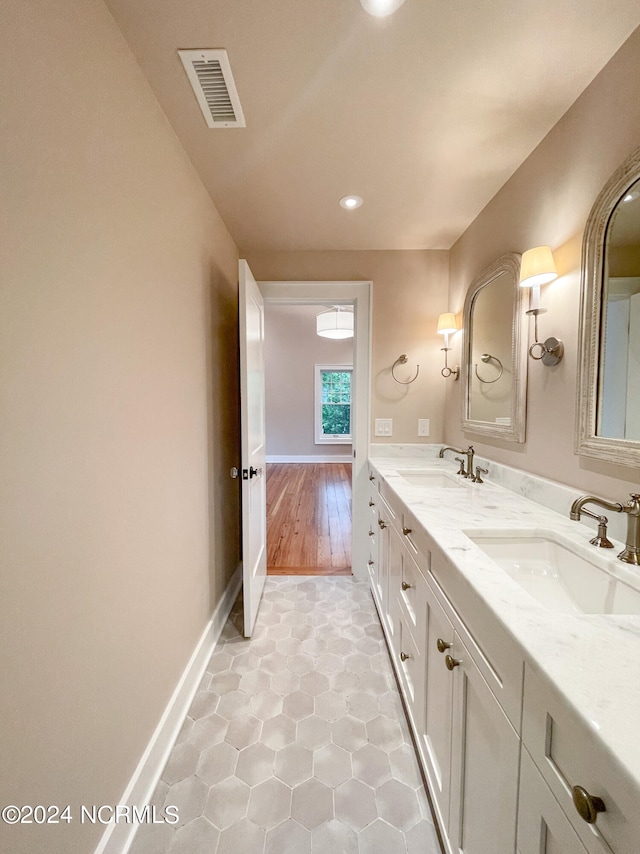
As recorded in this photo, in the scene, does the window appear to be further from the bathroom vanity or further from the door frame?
the bathroom vanity

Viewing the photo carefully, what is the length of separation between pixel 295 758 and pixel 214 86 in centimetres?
238

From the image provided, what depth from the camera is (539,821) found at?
54 centimetres

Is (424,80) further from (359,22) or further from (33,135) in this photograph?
(33,135)

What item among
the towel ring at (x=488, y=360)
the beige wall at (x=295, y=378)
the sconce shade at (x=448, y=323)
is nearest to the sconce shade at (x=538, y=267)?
the towel ring at (x=488, y=360)

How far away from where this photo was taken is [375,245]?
7.47 feet

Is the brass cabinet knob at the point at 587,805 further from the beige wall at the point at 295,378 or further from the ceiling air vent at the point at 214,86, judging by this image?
the beige wall at the point at 295,378

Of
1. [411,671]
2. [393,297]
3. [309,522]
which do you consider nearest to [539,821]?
[411,671]

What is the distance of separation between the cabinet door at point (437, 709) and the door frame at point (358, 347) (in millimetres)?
1334

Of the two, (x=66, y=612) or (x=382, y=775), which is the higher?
(x=66, y=612)

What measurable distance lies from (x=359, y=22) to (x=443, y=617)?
1696mm

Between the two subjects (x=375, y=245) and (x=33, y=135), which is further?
(x=375, y=245)

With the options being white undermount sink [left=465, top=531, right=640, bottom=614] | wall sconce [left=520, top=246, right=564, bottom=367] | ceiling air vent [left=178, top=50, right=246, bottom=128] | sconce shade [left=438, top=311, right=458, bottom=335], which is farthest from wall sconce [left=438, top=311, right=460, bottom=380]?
ceiling air vent [left=178, top=50, right=246, bottom=128]

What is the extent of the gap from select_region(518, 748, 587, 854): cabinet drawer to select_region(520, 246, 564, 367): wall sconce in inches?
49.0

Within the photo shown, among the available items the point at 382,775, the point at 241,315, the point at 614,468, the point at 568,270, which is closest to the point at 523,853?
the point at 382,775
